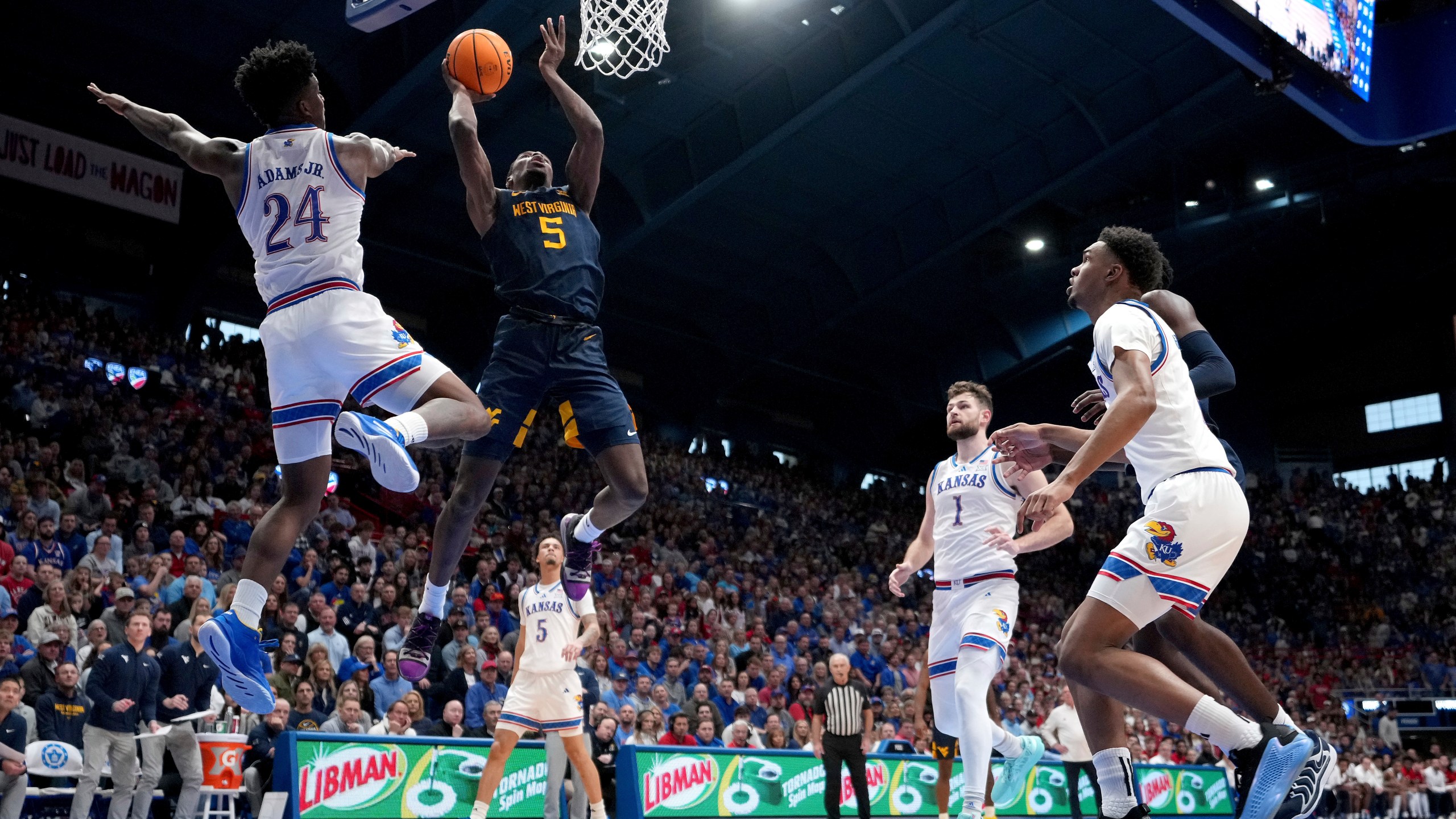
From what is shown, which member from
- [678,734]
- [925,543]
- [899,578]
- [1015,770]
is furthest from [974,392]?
[678,734]

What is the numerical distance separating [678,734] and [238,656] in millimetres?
9773

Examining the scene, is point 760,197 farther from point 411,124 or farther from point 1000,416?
point 1000,416

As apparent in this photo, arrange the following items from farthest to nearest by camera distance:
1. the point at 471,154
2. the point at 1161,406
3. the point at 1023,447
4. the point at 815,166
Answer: the point at 815,166 < the point at 471,154 < the point at 1023,447 < the point at 1161,406

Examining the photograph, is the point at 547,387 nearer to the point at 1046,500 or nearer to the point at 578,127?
the point at 578,127

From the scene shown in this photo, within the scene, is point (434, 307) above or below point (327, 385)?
above

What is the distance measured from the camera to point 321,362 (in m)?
5.22

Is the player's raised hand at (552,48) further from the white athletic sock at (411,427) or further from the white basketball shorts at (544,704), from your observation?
the white basketball shorts at (544,704)

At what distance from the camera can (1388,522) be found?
32594mm

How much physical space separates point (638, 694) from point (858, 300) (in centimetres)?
1412

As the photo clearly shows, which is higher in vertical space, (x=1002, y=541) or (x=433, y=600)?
(x=1002, y=541)

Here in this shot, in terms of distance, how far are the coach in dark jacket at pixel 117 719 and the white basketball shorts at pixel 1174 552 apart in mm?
8613

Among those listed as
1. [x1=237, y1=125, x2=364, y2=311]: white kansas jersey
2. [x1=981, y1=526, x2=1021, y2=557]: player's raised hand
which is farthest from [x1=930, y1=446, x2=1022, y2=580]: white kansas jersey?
[x1=237, y1=125, x2=364, y2=311]: white kansas jersey

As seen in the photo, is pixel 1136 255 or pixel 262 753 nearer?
pixel 1136 255

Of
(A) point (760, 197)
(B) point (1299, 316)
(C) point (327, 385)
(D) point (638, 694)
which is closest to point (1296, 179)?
(B) point (1299, 316)
